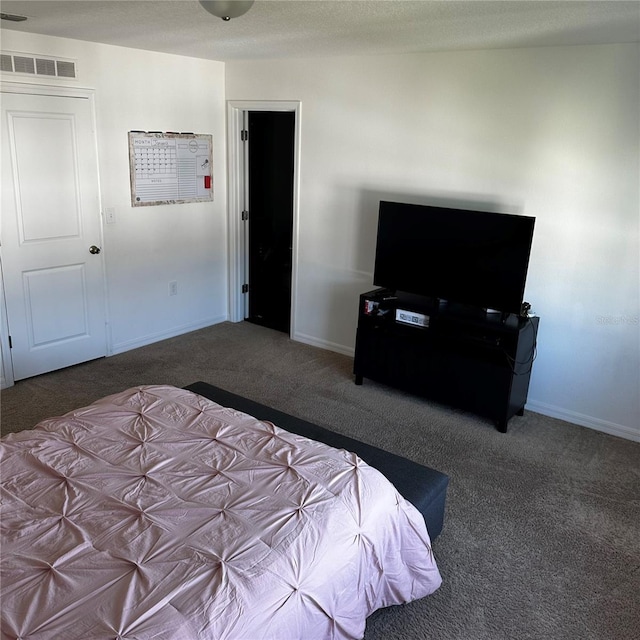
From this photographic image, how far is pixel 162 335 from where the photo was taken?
17.3 feet

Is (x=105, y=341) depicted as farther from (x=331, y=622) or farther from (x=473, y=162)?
(x=331, y=622)

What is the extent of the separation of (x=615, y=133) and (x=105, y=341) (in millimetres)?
3867

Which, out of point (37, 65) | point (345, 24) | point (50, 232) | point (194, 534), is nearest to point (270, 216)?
point (50, 232)

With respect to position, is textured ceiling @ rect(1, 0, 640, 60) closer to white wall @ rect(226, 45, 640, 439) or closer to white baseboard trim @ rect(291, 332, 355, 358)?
white wall @ rect(226, 45, 640, 439)

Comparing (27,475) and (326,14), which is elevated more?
(326,14)

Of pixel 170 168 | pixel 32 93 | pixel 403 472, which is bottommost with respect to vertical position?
pixel 403 472

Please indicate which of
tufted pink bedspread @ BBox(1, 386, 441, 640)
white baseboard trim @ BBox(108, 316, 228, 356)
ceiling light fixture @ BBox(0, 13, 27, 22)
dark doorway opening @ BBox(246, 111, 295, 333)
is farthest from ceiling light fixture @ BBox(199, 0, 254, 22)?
white baseboard trim @ BBox(108, 316, 228, 356)

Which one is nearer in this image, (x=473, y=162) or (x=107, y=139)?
(x=473, y=162)

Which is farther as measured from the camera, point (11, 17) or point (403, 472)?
point (11, 17)

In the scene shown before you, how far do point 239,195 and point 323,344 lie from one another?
5.09 ft

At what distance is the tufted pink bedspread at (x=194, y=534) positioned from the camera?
1.64 metres

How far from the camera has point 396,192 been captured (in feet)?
14.8

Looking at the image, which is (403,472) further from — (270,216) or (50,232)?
(270,216)

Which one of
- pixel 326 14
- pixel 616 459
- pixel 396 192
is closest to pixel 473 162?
pixel 396 192
